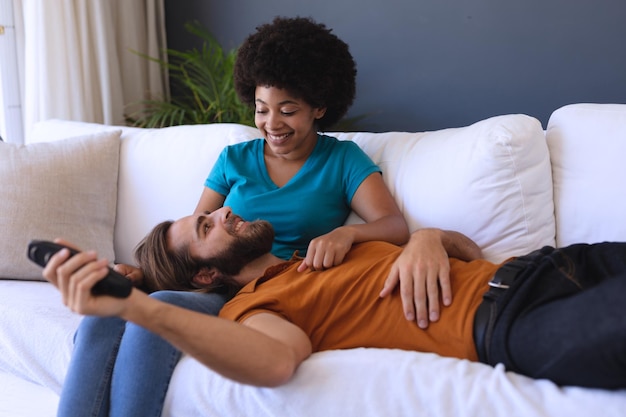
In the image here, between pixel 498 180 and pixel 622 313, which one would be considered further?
pixel 498 180

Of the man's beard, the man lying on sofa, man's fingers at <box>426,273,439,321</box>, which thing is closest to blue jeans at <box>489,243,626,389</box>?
the man lying on sofa

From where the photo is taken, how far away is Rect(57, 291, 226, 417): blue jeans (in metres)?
1.35

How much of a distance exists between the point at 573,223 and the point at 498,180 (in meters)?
0.22

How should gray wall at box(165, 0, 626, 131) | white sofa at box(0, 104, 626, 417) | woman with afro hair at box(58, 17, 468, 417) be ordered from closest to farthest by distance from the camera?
white sofa at box(0, 104, 626, 417) → woman with afro hair at box(58, 17, 468, 417) → gray wall at box(165, 0, 626, 131)

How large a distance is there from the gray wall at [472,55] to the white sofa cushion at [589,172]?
0.82 meters

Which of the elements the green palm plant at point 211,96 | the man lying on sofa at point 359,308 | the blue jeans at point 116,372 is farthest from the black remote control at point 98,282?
the green palm plant at point 211,96

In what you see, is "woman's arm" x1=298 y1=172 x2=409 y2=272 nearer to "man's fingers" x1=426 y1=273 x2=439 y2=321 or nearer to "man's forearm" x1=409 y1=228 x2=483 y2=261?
"man's forearm" x1=409 y1=228 x2=483 y2=261

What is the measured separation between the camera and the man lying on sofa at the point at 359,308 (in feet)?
3.58

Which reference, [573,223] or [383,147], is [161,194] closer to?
[383,147]

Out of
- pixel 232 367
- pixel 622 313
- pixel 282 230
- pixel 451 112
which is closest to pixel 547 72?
pixel 451 112

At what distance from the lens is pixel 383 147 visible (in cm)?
201

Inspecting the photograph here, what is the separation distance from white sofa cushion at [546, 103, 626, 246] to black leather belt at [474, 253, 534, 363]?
38 centimetres

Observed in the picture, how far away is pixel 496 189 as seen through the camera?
1.72m

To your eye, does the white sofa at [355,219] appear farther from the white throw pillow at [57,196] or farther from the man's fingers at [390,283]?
the man's fingers at [390,283]
